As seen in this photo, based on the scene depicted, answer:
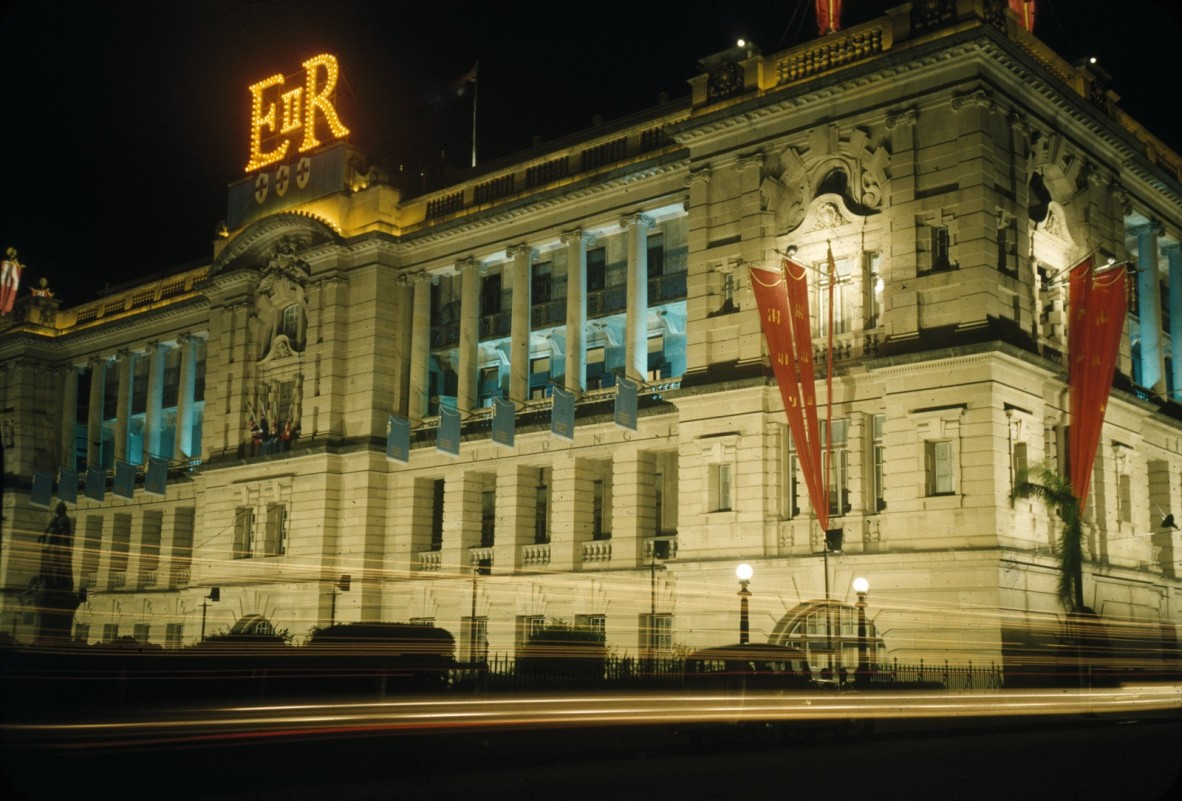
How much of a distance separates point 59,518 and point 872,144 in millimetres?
27839

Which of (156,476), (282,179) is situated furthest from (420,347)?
(156,476)

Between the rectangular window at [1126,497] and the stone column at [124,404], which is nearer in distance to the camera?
the rectangular window at [1126,497]

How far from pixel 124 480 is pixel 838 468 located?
4122cm

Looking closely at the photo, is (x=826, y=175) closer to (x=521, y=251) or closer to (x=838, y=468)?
(x=838, y=468)

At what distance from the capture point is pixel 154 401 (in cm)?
7194

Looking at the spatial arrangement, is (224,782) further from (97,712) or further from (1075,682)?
(1075,682)

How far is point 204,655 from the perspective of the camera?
3484 centimetres

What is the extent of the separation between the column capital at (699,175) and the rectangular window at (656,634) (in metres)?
15.0

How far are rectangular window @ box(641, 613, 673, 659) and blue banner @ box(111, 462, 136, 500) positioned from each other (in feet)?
108

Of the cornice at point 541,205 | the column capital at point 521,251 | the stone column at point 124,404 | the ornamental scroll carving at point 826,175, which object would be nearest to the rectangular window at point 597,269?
the column capital at point 521,251

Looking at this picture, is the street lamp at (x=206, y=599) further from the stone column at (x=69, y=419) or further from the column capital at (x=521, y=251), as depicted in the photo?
the stone column at (x=69, y=419)

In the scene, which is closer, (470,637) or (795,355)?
(795,355)

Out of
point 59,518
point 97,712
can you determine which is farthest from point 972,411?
point 59,518

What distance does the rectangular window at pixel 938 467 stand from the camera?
38.2m
